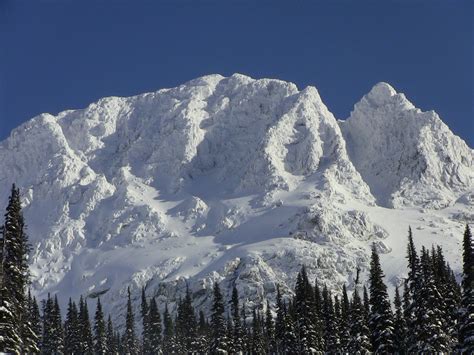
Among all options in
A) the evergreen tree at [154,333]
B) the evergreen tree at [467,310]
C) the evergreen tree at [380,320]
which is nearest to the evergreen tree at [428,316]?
the evergreen tree at [380,320]

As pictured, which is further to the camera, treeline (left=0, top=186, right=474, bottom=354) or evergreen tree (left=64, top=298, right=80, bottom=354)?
evergreen tree (left=64, top=298, right=80, bottom=354)

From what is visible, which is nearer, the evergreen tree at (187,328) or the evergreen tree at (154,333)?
the evergreen tree at (187,328)

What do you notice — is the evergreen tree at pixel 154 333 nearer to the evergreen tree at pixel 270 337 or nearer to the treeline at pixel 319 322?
the treeline at pixel 319 322

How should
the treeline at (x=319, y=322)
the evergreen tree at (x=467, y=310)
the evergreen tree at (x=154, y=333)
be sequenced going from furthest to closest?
the evergreen tree at (x=154, y=333) < the evergreen tree at (x=467, y=310) < the treeline at (x=319, y=322)

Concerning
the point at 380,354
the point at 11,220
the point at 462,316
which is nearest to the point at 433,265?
the point at 380,354

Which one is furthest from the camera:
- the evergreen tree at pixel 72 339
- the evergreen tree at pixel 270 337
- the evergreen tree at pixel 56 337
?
the evergreen tree at pixel 270 337

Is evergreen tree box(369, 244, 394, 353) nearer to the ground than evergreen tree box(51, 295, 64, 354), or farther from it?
nearer to the ground

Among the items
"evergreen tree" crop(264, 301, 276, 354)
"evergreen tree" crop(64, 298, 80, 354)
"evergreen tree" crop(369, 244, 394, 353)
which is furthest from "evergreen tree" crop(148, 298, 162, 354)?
"evergreen tree" crop(369, 244, 394, 353)

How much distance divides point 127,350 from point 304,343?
7780 centimetres

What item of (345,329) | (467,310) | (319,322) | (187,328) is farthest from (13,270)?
(187,328)

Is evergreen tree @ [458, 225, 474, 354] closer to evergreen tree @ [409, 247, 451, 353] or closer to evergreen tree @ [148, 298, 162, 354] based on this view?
evergreen tree @ [409, 247, 451, 353]

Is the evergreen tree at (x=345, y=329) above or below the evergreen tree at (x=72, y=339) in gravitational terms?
below

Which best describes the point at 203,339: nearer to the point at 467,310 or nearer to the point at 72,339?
the point at 72,339

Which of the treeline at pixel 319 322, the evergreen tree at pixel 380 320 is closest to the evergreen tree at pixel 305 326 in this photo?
the treeline at pixel 319 322
